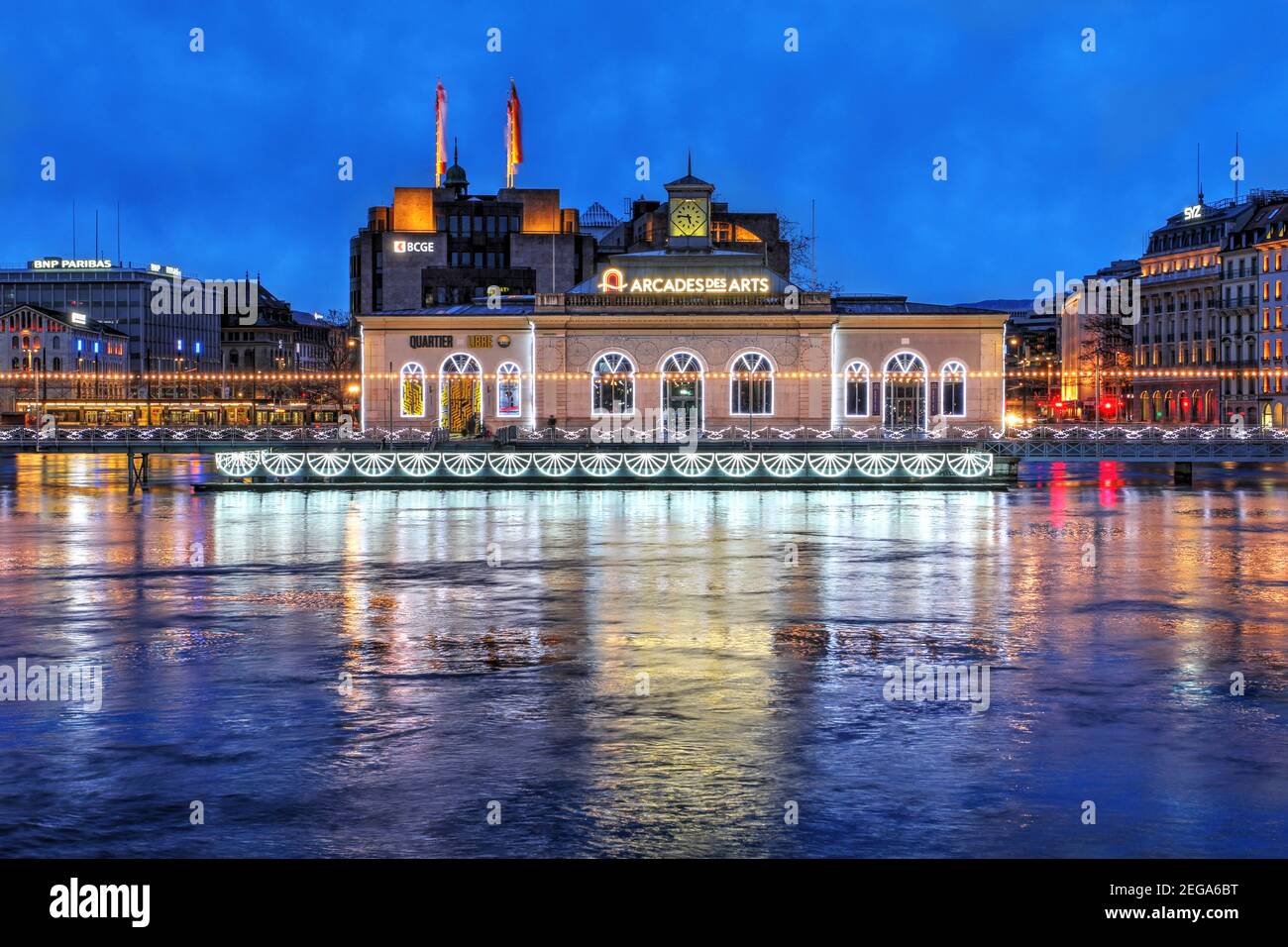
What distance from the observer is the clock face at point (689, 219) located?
326ft

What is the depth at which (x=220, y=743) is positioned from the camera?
15461mm

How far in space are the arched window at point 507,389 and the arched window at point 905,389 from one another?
2499 cm

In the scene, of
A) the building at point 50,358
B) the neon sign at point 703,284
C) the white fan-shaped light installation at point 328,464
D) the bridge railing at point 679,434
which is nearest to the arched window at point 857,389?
the bridge railing at point 679,434

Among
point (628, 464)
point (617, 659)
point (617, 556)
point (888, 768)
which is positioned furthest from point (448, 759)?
point (628, 464)

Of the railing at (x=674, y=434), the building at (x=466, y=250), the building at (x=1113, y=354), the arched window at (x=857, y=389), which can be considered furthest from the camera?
the building at (x=1113, y=354)

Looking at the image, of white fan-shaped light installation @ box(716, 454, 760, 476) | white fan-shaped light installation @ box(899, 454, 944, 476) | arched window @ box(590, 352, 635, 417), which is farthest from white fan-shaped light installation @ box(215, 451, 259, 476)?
white fan-shaped light installation @ box(899, 454, 944, 476)

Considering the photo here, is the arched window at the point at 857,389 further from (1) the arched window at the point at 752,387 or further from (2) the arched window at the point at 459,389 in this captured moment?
(2) the arched window at the point at 459,389

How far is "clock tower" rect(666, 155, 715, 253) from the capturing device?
326 ft

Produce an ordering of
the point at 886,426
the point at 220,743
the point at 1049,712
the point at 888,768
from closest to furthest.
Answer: the point at 888,768, the point at 220,743, the point at 1049,712, the point at 886,426

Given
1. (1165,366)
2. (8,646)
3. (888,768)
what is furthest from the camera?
(1165,366)

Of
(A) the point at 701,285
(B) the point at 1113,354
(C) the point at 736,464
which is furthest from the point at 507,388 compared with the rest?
(B) the point at 1113,354

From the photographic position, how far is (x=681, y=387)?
311 ft

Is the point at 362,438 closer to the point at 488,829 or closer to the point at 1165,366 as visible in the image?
the point at 488,829
